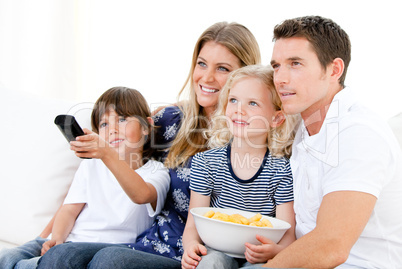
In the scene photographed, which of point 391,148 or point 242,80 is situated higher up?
point 242,80

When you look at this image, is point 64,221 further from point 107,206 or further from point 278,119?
point 278,119

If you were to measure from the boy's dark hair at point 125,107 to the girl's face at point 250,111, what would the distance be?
16.9 inches

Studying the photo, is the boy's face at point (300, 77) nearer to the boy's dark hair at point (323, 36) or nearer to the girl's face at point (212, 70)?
the boy's dark hair at point (323, 36)

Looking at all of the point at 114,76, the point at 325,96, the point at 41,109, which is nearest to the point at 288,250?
the point at 325,96

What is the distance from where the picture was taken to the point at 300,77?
4.44ft

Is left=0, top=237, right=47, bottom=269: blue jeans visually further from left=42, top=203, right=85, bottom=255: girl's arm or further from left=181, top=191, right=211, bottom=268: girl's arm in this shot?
left=181, top=191, right=211, bottom=268: girl's arm

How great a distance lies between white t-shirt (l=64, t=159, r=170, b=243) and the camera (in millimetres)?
1634

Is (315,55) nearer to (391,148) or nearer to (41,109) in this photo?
(391,148)

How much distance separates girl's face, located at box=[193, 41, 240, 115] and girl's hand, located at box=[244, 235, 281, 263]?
0.75 meters

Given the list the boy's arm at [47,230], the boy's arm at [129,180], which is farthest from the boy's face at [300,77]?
the boy's arm at [47,230]

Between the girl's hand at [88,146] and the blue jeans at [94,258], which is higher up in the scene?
the girl's hand at [88,146]

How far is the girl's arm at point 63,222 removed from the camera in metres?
1.59

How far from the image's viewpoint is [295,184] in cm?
142

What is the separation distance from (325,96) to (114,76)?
1962 mm
